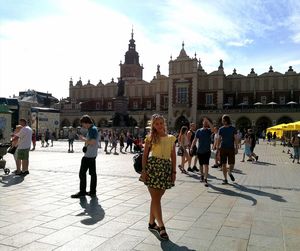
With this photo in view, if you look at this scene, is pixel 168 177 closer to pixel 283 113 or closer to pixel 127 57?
pixel 283 113

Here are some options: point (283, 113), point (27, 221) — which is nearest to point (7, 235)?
point (27, 221)

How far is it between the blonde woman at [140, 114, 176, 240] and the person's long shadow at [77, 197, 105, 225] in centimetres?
118

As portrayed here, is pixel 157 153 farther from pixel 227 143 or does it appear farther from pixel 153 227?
pixel 227 143

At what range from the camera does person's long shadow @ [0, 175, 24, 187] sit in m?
9.25

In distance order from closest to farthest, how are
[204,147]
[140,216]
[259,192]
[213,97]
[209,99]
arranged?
[140,216] < [259,192] < [204,147] < [213,97] < [209,99]

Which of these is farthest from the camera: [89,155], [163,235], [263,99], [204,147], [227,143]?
[263,99]

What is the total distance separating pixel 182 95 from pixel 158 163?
56680mm

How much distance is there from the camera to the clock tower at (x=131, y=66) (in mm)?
83562

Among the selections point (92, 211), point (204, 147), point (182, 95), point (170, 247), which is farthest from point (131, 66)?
point (170, 247)

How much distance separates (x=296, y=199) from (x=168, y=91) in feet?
182

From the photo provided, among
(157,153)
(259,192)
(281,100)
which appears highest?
(281,100)

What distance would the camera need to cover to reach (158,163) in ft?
16.6

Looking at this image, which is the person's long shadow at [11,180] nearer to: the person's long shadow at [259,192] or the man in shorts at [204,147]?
the man in shorts at [204,147]

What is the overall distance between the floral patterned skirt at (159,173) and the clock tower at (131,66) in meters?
78.0
